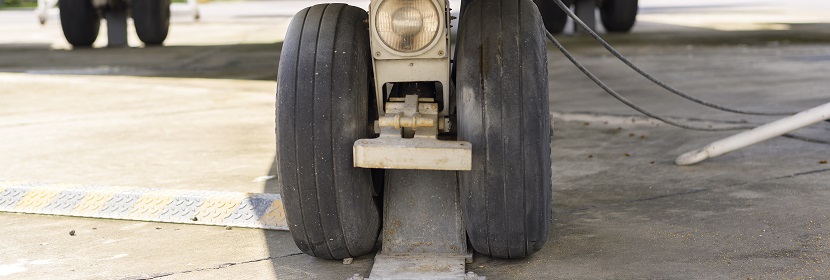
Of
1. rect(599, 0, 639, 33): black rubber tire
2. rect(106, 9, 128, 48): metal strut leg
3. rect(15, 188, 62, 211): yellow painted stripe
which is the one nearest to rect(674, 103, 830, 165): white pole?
rect(15, 188, 62, 211): yellow painted stripe

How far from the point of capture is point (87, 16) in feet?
47.8

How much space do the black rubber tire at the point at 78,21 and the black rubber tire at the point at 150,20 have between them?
1.86 feet

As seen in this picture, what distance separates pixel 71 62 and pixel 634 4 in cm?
739

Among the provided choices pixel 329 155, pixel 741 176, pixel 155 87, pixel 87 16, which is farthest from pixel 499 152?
pixel 87 16

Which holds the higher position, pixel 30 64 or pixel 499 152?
pixel 499 152

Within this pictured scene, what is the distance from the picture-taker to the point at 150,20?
14.4m

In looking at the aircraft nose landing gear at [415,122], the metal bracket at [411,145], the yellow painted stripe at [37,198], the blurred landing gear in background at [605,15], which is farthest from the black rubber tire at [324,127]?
the blurred landing gear in background at [605,15]

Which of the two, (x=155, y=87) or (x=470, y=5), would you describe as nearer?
(x=470, y=5)

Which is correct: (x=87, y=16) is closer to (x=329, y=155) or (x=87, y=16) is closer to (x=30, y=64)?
(x=30, y=64)

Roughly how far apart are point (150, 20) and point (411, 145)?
11.8m

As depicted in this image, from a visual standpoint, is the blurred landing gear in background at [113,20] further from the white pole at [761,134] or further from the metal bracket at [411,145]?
the metal bracket at [411,145]

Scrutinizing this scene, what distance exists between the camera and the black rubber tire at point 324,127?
336cm

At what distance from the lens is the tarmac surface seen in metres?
3.61

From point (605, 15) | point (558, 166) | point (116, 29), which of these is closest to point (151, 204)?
point (558, 166)
